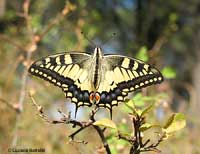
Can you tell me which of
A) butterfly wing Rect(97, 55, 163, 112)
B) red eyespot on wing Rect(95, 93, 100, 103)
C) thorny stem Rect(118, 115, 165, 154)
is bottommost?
thorny stem Rect(118, 115, 165, 154)

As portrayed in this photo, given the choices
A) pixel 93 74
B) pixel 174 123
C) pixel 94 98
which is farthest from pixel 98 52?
pixel 174 123

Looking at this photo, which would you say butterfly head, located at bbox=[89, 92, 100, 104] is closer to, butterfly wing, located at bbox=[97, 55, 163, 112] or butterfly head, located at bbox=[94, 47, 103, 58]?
butterfly wing, located at bbox=[97, 55, 163, 112]

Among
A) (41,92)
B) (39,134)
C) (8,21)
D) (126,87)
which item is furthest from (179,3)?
(126,87)

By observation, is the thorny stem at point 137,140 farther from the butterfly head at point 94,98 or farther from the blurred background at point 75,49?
the butterfly head at point 94,98

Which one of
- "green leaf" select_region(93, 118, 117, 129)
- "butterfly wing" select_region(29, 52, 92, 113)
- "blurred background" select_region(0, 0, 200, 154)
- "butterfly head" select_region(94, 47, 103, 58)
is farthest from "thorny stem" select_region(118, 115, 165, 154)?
"butterfly head" select_region(94, 47, 103, 58)

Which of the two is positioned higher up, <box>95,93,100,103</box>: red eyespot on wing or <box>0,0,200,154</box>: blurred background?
<box>0,0,200,154</box>: blurred background

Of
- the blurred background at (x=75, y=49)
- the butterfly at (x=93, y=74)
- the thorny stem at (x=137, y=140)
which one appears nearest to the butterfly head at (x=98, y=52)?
the butterfly at (x=93, y=74)
